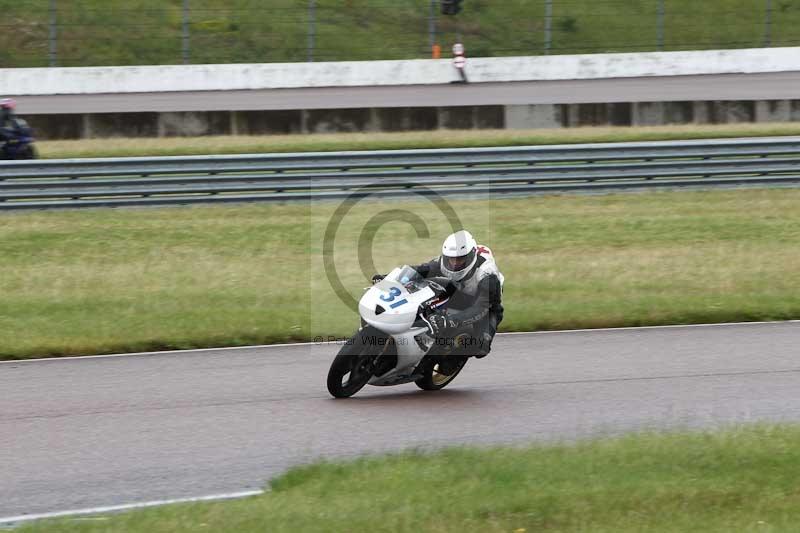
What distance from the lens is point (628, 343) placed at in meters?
11.3

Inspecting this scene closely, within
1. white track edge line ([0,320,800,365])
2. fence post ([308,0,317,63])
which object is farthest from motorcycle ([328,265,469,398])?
fence post ([308,0,317,63])

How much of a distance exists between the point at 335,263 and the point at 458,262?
607 cm

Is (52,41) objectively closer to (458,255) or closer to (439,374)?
(439,374)

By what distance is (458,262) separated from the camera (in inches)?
354

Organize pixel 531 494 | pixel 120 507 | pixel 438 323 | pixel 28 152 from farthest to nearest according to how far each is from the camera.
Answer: pixel 28 152 < pixel 438 323 < pixel 120 507 < pixel 531 494

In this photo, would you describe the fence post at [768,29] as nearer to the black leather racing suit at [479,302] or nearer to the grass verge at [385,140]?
the grass verge at [385,140]

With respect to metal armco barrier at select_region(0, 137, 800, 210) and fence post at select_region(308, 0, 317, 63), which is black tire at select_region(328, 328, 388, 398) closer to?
metal armco barrier at select_region(0, 137, 800, 210)

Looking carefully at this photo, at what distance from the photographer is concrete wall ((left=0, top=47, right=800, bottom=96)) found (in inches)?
1135

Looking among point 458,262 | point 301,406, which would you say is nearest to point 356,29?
point 458,262

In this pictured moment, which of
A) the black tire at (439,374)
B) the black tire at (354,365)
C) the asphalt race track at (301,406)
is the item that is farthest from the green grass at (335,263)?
the black tire at (354,365)

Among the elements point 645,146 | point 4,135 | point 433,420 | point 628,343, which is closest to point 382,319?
point 433,420

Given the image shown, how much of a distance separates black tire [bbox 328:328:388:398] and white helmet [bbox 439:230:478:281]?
2.76 ft

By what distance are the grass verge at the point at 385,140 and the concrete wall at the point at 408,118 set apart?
0.90 feet

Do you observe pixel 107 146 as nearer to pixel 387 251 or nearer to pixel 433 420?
pixel 387 251
